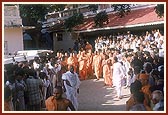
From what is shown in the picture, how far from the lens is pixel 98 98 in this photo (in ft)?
26.2

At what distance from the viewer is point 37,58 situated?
812cm

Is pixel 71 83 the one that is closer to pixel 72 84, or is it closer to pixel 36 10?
pixel 72 84

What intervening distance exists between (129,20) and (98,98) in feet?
5.13

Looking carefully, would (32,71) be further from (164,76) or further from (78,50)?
(164,76)

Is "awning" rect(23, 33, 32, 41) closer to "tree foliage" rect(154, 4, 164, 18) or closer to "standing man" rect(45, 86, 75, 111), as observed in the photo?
"standing man" rect(45, 86, 75, 111)

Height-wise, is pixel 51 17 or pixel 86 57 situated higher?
pixel 51 17

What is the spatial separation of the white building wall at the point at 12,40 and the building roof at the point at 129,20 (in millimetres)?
1100

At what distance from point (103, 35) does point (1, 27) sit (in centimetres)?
229

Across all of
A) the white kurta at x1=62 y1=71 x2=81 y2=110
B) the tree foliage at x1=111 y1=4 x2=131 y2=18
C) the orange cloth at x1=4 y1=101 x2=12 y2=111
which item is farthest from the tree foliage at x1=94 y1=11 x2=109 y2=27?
the orange cloth at x1=4 y1=101 x2=12 y2=111

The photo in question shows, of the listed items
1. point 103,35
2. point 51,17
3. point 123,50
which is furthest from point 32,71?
point 123,50

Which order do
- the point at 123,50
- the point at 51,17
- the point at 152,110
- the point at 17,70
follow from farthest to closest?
the point at 123,50
the point at 51,17
the point at 17,70
the point at 152,110

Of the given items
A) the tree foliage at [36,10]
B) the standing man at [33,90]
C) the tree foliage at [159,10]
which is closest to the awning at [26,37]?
the tree foliage at [36,10]

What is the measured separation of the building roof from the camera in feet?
25.8

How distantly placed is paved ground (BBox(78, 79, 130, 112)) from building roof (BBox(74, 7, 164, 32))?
109cm
